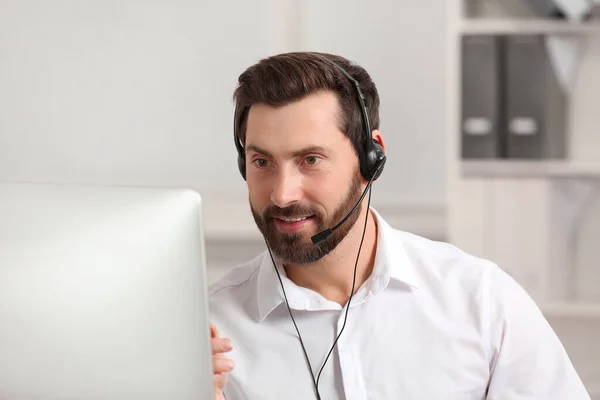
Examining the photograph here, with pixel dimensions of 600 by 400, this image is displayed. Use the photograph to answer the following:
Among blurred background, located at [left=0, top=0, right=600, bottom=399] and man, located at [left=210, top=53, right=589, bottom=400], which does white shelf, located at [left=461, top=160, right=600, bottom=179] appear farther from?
man, located at [left=210, top=53, right=589, bottom=400]

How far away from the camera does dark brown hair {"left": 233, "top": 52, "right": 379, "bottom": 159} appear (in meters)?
1.32

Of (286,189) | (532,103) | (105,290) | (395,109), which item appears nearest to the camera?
(105,290)

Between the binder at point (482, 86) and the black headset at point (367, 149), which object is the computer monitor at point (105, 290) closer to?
the black headset at point (367, 149)

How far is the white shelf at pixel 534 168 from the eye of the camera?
7.93 ft

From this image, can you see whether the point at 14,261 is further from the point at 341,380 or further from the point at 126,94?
the point at 126,94

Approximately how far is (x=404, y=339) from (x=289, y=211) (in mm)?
296

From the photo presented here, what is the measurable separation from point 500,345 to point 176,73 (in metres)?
1.76

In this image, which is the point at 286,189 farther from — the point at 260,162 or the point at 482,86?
the point at 482,86

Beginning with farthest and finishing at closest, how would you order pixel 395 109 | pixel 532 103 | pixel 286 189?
pixel 395 109 < pixel 532 103 < pixel 286 189

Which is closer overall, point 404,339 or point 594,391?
point 404,339

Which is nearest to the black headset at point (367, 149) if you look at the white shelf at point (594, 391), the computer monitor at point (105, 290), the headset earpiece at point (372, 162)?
the headset earpiece at point (372, 162)

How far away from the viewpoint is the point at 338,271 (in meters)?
1.38

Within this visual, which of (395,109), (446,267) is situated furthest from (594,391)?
(446,267)

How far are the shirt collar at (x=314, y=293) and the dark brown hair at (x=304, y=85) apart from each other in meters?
0.20
